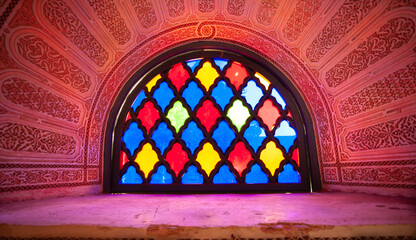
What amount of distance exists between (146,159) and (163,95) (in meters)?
0.81

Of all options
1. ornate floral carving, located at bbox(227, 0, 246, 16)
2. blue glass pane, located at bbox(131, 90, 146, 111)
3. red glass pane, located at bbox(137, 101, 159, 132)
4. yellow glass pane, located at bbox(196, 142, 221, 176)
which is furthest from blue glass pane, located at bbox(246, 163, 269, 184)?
ornate floral carving, located at bbox(227, 0, 246, 16)

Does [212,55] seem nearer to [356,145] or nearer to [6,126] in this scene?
[356,145]

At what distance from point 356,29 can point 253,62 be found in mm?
1080

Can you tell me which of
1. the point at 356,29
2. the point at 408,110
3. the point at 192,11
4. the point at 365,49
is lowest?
the point at 408,110

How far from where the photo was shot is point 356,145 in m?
2.02

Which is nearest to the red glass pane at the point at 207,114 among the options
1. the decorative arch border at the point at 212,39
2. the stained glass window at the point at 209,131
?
the stained glass window at the point at 209,131

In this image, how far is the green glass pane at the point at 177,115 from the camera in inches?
100

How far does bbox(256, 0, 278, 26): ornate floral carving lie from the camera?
199 centimetres

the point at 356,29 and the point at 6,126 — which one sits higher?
the point at 356,29

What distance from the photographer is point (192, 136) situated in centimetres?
251

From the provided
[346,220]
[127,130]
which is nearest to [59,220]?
[127,130]

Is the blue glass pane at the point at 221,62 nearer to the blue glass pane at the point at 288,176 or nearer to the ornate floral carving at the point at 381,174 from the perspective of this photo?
the blue glass pane at the point at 288,176

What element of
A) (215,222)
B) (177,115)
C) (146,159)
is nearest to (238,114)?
(177,115)

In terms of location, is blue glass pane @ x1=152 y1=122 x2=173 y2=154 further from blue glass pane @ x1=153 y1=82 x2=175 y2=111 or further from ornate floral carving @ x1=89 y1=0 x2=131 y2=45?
ornate floral carving @ x1=89 y1=0 x2=131 y2=45
